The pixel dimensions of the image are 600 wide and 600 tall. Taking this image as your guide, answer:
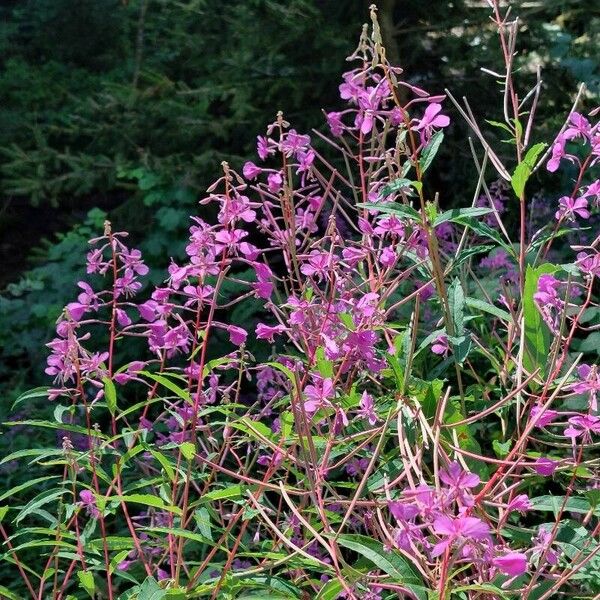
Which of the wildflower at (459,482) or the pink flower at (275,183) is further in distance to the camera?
the pink flower at (275,183)

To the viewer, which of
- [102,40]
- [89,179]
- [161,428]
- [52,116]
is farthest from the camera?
[102,40]

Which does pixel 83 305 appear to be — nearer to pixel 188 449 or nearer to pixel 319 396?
pixel 188 449

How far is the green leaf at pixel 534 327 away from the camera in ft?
5.29

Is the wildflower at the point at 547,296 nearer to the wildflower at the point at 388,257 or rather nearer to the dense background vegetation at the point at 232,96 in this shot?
the wildflower at the point at 388,257

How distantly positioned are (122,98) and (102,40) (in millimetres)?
1943

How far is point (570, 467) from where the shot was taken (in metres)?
1.50

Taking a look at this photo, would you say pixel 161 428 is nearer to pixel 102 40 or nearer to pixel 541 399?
pixel 541 399

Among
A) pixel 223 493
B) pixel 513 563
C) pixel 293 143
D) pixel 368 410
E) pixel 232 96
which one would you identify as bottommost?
pixel 232 96

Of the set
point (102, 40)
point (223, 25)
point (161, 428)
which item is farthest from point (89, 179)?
point (102, 40)

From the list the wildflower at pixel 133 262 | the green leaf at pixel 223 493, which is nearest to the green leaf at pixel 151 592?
the green leaf at pixel 223 493

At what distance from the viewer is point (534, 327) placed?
5.38 ft

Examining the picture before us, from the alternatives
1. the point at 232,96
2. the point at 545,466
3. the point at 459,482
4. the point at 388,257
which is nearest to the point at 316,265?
the point at 388,257

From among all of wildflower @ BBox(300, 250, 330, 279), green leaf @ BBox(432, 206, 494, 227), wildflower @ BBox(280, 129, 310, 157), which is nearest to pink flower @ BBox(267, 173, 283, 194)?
wildflower @ BBox(280, 129, 310, 157)

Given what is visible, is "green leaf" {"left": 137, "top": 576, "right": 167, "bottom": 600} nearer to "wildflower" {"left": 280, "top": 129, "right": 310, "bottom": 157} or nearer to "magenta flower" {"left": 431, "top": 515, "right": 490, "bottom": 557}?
"magenta flower" {"left": 431, "top": 515, "right": 490, "bottom": 557}
